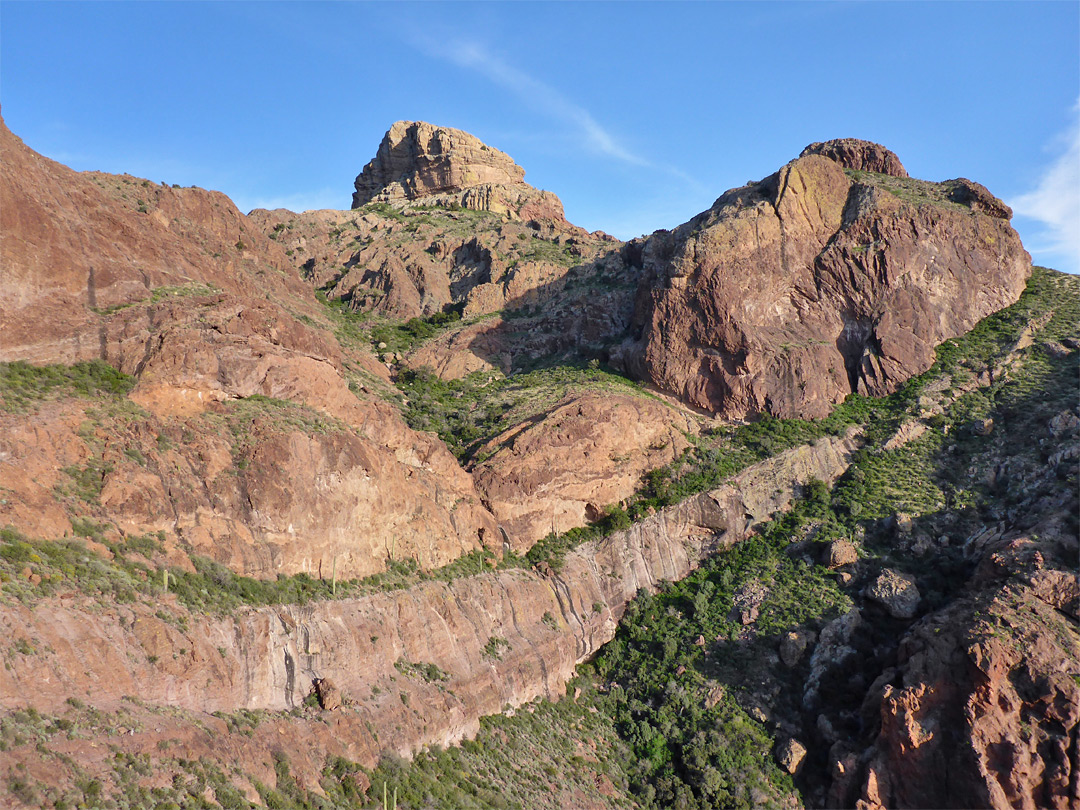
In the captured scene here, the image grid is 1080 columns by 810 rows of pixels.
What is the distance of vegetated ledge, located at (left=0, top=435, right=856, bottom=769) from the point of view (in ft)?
69.4

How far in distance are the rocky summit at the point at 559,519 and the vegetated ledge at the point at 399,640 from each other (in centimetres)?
15

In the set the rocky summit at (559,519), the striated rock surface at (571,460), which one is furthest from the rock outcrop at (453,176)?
the striated rock surface at (571,460)

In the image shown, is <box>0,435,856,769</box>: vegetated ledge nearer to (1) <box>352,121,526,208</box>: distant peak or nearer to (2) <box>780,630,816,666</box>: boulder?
(2) <box>780,630,816,666</box>: boulder

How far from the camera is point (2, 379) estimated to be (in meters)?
28.1

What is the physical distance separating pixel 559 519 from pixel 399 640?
1510cm

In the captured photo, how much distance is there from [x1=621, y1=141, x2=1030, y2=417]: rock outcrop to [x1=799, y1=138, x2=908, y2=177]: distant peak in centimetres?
618

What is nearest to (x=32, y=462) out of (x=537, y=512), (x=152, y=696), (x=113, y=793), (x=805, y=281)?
(x=152, y=696)

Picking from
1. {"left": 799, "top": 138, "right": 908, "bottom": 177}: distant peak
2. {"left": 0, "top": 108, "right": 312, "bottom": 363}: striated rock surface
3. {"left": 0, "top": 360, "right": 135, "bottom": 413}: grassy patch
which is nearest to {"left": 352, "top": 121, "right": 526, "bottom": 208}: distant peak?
{"left": 799, "top": 138, "right": 908, "bottom": 177}: distant peak

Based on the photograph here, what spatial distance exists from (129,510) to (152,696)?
7.69 meters

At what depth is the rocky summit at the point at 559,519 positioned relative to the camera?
24641 mm

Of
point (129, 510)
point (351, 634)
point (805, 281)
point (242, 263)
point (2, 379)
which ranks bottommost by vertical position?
point (351, 634)

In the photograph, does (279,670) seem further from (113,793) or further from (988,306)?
(988,306)

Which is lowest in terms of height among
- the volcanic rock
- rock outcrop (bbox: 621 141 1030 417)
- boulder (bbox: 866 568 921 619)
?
boulder (bbox: 866 568 921 619)

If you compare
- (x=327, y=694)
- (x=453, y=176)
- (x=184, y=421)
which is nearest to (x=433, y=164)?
(x=453, y=176)
